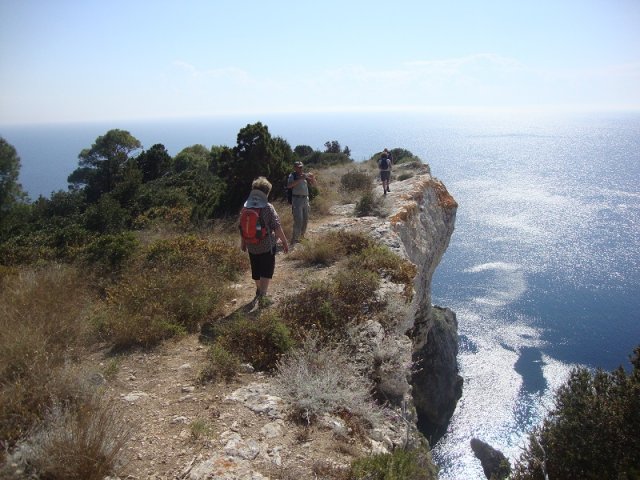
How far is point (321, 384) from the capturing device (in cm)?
460

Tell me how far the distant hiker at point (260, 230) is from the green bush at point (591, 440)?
487cm

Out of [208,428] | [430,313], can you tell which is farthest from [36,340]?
[430,313]

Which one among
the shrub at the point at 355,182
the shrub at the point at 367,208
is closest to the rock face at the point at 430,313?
the shrub at the point at 367,208

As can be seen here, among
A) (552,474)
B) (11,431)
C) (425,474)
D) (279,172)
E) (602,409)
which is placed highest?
(279,172)

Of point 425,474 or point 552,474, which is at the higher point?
point 425,474

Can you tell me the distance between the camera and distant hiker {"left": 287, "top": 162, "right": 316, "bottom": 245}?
9352 mm

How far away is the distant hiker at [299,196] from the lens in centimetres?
935

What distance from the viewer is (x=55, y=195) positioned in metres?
32.8

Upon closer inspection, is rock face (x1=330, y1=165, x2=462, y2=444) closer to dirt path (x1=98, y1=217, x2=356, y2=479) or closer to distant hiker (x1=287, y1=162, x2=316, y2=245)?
distant hiker (x1=287, y1=162, x2=316, y2=245)

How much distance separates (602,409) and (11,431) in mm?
8001

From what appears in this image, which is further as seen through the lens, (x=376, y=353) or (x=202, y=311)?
(x=202, y=311)

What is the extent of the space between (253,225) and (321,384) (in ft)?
8.96

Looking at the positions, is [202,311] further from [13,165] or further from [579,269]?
→ [579,269]

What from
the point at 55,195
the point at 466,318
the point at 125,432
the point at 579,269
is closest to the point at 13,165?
the point at 55,195
